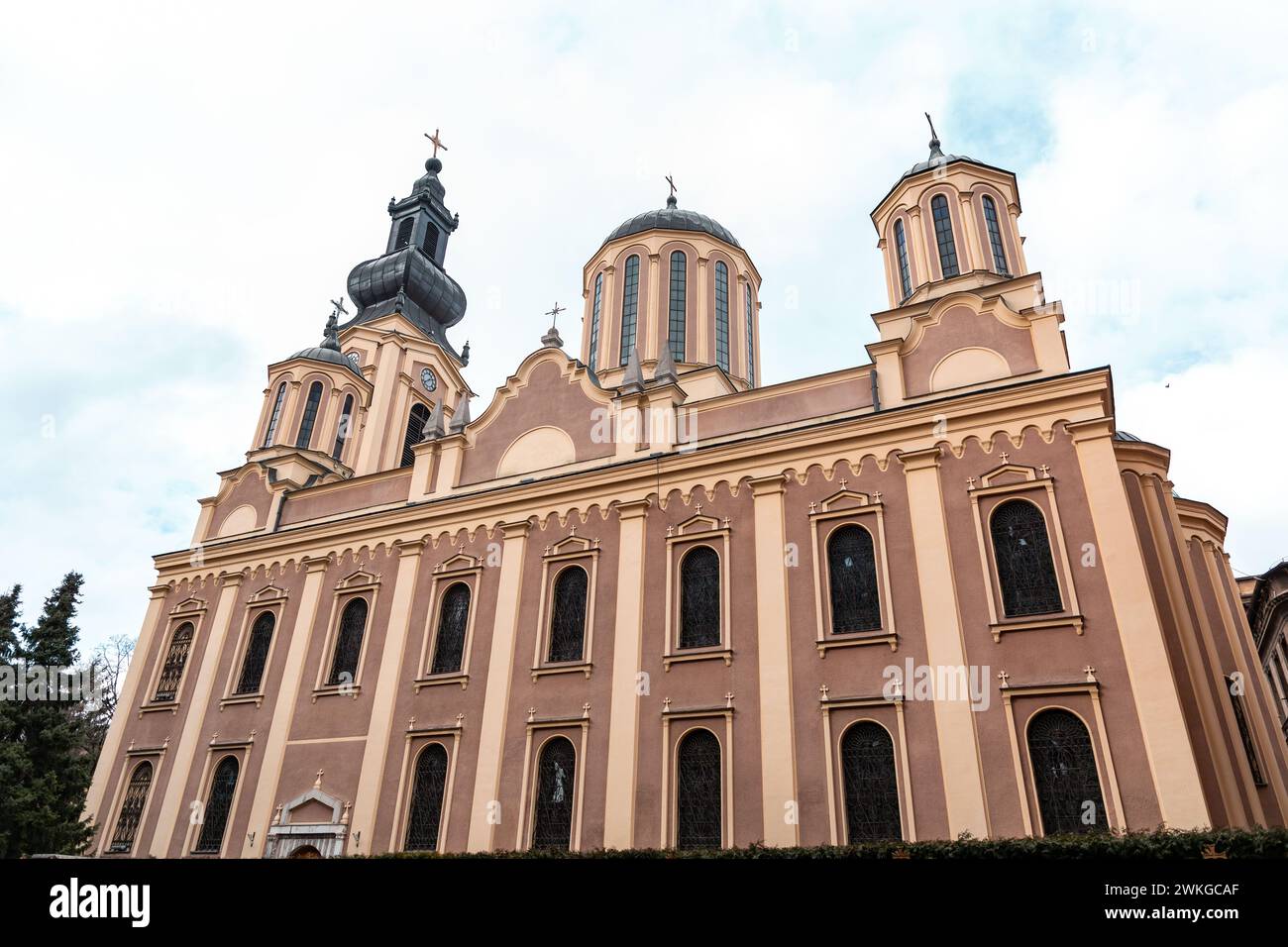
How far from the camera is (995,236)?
19266 mm

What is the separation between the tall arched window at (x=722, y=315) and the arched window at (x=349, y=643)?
1209 centimetres

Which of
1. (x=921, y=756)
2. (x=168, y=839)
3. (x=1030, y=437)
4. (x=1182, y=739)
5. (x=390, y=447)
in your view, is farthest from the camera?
(x=390, y=447)

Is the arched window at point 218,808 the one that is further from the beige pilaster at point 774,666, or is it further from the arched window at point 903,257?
the arched window at point 903,257

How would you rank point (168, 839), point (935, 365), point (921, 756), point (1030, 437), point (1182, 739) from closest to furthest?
point (1182, 739) < point (921, 756) < point (1030, 437) < point (935, 365) < point (168, 839)

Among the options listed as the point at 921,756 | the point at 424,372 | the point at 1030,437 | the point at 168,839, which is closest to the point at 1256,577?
the point at 1030,437

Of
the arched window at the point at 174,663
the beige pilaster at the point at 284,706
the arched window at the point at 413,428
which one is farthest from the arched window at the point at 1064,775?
the arched window at the point at 413,428

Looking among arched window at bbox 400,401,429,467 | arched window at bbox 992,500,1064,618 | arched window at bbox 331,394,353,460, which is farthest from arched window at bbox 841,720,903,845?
arched window at bbox 400,401,429,467

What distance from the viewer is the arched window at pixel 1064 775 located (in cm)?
1206

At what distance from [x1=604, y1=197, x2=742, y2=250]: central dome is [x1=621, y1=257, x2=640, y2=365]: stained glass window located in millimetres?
1200

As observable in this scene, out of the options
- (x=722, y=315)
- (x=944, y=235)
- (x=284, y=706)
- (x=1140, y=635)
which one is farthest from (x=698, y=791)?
(x=722, y=315)

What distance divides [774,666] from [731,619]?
132cm

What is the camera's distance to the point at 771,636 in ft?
49.9
